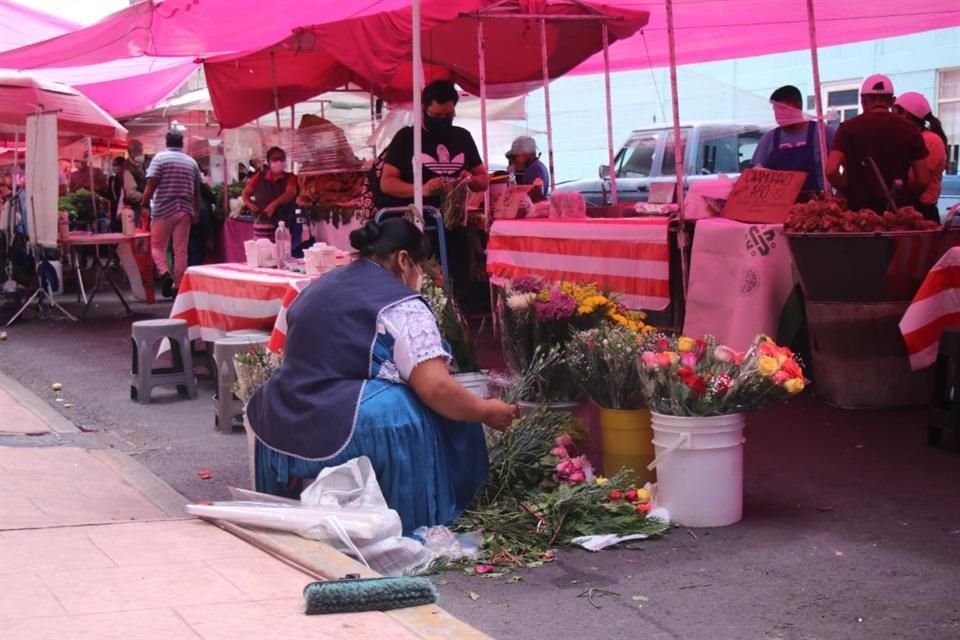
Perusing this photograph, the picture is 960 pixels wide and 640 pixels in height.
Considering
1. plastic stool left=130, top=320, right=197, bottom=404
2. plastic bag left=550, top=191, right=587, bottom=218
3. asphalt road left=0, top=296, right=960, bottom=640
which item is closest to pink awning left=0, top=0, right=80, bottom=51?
plastic stool left=130, top=320, right=197, bottom=404

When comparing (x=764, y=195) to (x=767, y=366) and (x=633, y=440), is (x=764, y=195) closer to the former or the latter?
Result: (x=633, y=440)

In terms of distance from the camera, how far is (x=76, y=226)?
60.4 ft

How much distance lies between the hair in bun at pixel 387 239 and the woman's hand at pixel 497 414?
0.73 meters

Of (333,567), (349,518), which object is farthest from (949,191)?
(333,567)

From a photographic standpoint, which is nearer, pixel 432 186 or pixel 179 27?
pixel 432 186

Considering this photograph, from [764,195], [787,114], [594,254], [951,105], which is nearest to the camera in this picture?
[764,195]

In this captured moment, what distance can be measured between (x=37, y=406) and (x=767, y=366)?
5.69 meters

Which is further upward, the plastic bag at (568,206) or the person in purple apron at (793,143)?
the person in purple apron at (793,143)

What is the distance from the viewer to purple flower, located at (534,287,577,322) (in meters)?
5.88

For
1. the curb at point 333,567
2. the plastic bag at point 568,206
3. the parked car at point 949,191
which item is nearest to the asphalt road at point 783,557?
the curb at point 333,567

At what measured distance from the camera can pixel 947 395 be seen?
6.42 metres

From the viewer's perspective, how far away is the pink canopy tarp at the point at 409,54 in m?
9.26

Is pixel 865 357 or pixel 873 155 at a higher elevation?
pixel 873 155

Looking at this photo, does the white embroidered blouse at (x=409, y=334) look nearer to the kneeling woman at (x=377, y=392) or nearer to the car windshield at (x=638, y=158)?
the kneeling woman at (x=377, y=392)
